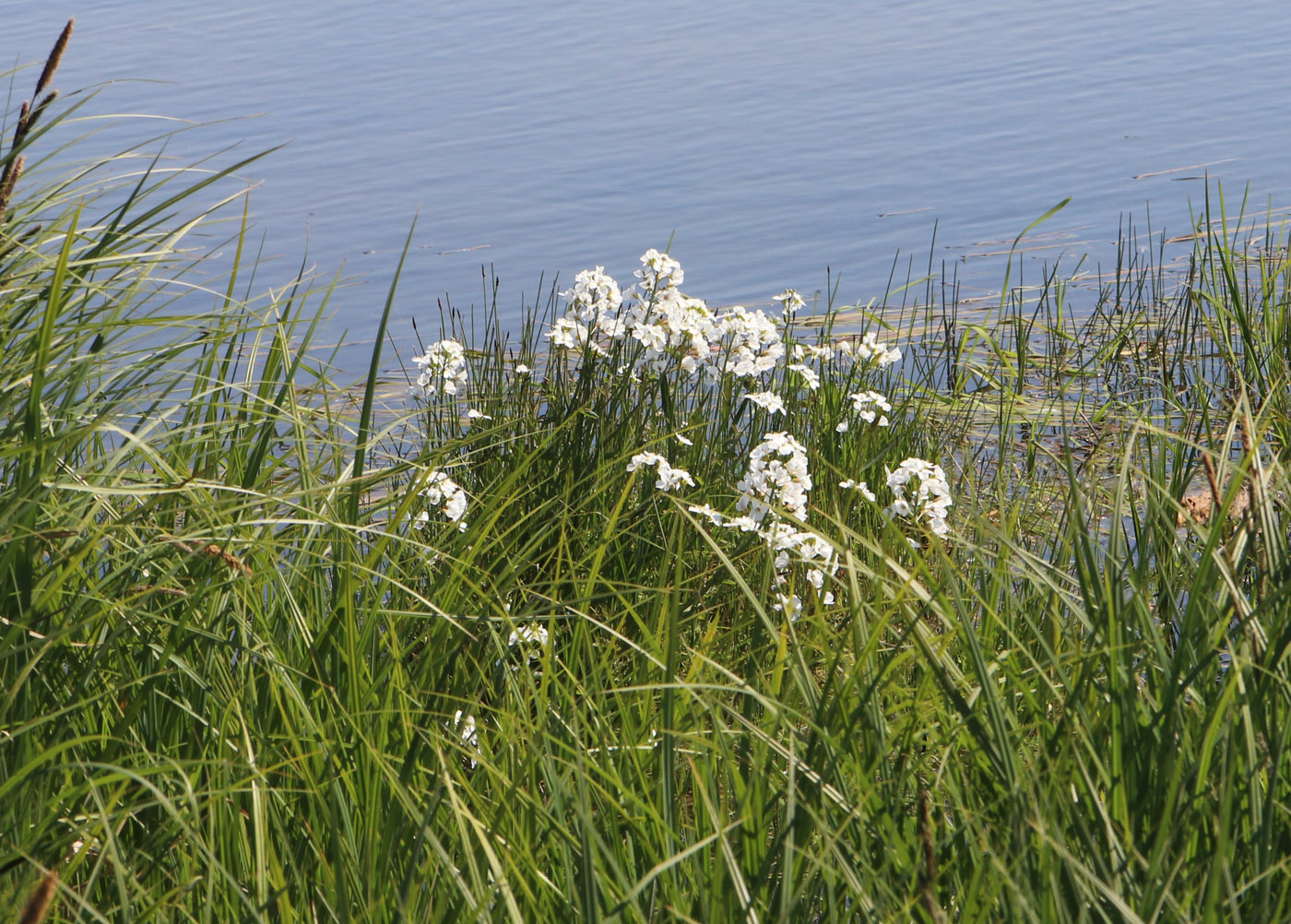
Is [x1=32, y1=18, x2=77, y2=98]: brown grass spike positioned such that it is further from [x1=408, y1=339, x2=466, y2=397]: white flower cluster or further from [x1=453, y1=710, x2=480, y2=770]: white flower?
[x1=408, y1=339, x2=466, y2=397]: white flower cluster

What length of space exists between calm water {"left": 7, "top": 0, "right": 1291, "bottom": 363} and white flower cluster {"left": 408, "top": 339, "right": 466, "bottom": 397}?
236 centimetres

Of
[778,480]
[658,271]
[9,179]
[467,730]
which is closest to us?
[9,179]

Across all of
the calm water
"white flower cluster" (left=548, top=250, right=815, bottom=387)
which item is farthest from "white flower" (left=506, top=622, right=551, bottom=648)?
the calm water

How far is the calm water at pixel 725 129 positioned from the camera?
898cm

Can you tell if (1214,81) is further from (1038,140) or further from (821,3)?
(821,3)

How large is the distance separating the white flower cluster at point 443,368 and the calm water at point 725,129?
7.75 feet

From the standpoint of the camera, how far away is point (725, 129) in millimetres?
12117

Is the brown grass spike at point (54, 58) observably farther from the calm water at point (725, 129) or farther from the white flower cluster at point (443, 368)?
the calm water at point (725, 129)

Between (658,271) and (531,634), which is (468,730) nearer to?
(531,634)

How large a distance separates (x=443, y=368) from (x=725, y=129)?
8.31m

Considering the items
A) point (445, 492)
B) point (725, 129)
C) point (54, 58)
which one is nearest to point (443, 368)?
point (445, 492)

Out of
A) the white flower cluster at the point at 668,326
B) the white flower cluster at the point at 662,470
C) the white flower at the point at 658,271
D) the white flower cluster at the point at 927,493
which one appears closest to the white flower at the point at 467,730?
the white flower cluster at the point at 662,470

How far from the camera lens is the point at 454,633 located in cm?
265

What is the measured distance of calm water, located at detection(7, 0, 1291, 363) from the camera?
354 inches
